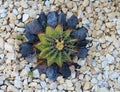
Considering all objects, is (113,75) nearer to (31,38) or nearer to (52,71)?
(52,71)

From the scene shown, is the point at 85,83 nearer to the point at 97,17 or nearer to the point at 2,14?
the point at 97,17

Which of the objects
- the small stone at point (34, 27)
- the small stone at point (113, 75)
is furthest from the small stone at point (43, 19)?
the small stone at point (113, 75)

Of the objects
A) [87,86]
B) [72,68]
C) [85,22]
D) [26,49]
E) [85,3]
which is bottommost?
[87,86]

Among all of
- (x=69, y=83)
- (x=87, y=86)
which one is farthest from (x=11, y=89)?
(x=87, y=86)

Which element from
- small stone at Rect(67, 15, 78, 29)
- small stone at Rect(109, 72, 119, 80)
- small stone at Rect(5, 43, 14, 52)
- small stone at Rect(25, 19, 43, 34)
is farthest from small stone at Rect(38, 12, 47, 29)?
small stone at Rect(109, 72, 119, 80)

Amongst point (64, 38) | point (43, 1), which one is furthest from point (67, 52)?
point (43, 1)

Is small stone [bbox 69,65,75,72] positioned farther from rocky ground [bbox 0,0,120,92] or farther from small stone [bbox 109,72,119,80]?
small stone [bbox 109,72,119,80]
